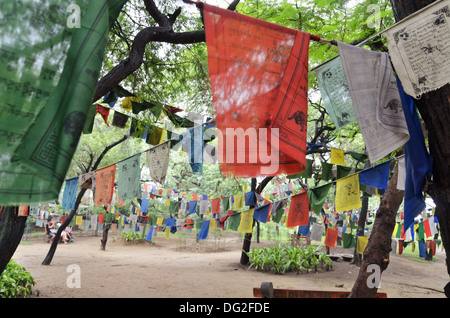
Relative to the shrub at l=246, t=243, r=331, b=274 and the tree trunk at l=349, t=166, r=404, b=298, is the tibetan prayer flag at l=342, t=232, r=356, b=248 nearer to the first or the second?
Result: the shrub at l=246, t=243, r=331, b=274

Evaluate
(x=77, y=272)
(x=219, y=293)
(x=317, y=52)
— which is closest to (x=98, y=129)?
(x=77, y=272)

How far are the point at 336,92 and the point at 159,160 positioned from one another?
365 centimetres

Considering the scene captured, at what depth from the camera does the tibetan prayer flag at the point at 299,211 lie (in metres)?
7.37

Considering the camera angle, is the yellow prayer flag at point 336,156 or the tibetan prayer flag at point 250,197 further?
the tibetan prayer flag at point 250,197

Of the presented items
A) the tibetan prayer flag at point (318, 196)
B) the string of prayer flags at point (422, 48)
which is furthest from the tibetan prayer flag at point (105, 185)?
the string of prayer flags at point (422, 48)

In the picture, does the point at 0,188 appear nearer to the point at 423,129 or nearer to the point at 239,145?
the point at 239,145

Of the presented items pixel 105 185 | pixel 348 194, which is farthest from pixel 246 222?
pixel 105 185

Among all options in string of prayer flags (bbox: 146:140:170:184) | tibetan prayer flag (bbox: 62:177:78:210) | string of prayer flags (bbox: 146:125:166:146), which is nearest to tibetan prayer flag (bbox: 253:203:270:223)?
string of prayer flags (bbox: 146:140:170:184)

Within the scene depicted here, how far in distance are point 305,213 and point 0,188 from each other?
6.75 metres

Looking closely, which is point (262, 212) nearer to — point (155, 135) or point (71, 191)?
point (155, 135)

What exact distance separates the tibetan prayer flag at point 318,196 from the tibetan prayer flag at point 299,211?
114mm

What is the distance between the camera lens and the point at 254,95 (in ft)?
8.29

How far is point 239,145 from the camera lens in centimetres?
239

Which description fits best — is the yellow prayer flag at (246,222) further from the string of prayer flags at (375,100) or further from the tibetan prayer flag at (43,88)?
the tibetan prayer flag at (43,88)
